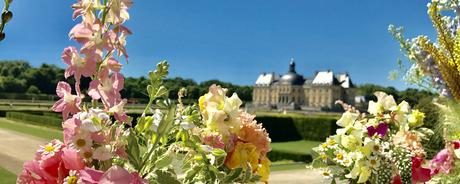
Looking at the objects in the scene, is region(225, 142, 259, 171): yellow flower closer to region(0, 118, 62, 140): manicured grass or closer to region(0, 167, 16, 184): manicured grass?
region(0, 167, 16, 184): manicured grass

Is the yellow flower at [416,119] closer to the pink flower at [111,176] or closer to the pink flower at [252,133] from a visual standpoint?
the pink flower at [252,133]

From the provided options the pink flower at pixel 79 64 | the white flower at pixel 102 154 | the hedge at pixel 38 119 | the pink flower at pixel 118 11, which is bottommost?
the hedge at pixel 38 119

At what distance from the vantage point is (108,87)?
83cm

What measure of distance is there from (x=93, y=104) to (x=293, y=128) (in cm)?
2231

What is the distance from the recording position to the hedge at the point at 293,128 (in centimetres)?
2147

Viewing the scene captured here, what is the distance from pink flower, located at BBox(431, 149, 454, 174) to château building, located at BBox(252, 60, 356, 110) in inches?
3727

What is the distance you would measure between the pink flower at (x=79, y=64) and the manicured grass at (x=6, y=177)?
650cm

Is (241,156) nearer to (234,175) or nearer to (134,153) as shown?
(234,175)

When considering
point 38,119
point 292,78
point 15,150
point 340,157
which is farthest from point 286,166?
point 292,78

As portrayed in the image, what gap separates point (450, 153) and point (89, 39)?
1673 millimetres

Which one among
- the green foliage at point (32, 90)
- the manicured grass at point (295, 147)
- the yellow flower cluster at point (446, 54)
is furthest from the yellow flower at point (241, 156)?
the green foliage at point (32, 90)

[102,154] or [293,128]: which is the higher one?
[102,154]

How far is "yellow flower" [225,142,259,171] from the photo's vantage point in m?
1.06

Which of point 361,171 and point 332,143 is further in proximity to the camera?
point 332,143
